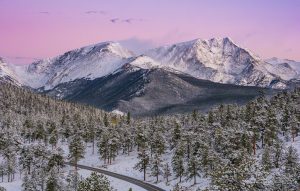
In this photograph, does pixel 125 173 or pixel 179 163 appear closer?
pixel 179 163

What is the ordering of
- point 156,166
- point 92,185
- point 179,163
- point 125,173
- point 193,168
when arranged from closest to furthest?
1. point 92,185
2. point 193,168
3. point 179,163
4. point 156,166
5. point 125,173

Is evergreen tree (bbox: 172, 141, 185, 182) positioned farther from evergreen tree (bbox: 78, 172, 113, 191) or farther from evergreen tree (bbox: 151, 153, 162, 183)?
evergreen tree (bbox: 78, 172, 113, 191)

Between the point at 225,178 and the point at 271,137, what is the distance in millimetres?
95790

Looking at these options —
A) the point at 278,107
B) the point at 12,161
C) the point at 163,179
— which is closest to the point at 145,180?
the point at 163,179

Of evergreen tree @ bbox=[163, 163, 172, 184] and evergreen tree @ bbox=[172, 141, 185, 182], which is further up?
evergreen tree @ bbox=[172, 141, 185, 182]

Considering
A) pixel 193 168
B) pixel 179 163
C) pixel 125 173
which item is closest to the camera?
pixel 193 168

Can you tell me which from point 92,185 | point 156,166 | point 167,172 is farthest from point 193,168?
point 92,185

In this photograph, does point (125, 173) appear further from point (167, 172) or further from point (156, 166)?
point (167, 172)

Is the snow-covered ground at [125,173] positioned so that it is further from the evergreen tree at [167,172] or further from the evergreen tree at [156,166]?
the evergreen tree at [156,166]

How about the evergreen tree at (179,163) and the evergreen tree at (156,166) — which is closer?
the evergreen tree at (179,163)

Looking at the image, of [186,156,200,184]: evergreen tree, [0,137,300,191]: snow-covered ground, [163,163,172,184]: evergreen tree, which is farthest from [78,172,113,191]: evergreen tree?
[163,163,172,184]: evergreen tree

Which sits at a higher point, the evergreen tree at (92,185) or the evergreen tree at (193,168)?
the evergreen tree at (92,185)

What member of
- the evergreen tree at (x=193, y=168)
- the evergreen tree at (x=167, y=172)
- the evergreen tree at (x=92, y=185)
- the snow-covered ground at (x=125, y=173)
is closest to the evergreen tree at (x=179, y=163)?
the evergreen tree at (x=167, y=172)

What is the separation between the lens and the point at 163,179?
141000 millimetres
